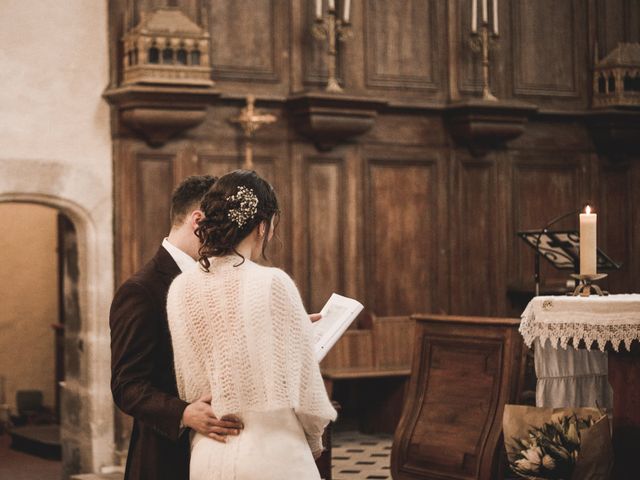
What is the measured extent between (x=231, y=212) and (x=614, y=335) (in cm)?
258

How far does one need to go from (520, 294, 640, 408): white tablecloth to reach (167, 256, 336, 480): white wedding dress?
7.76 feet

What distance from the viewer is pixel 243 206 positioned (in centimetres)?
306

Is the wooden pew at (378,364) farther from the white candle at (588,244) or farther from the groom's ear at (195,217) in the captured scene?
the groom's ear at (195,217)

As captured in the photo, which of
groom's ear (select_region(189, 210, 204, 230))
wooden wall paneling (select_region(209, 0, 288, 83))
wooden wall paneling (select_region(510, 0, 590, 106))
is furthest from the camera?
wooden wall paneling (select_region(510, 0, 590, 106))

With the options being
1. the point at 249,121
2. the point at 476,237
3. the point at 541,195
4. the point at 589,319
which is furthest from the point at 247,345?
the point at 541,195

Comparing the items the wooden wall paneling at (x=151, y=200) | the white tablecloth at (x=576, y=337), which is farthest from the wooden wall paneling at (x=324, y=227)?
the white tablecloth at (x=576, y=337)

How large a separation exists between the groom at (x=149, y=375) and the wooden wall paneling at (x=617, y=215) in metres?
7.67

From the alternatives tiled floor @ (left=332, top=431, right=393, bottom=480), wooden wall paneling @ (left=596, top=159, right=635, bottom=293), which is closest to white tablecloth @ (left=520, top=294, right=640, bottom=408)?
tiled floor @ (left=332, top=431, right=393, bottom=480)

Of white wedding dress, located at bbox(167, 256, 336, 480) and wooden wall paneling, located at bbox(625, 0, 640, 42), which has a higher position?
wooden wall paneling, located at bbox(625, 0, 640, 42)

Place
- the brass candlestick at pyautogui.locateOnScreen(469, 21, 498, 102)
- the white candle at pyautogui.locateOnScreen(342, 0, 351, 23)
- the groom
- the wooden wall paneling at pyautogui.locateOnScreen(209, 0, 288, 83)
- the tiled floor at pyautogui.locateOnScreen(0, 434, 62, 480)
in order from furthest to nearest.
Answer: the brass candlestick at pyautogui.locateOnScreen(469, 21, 498, 102)
the white candle at pyautogui.locateOnScreen(342, 0, 351, 23)
the wooden wall paneling at pyautogui.locateOnScreen(209, 0, 288, 83)
the tiled floor at pyautogui.locateOnScreen(0, 434, 62, 480)
the groom

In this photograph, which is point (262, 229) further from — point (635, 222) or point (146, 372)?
point (635, 222)

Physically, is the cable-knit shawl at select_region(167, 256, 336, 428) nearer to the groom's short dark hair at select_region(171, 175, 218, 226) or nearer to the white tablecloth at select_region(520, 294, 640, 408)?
the groom's short dark hair at select_region(171, 175, 218, 226)

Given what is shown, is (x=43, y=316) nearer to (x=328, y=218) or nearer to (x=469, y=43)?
(x=328, y=218)

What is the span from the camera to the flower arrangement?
5.30 m
